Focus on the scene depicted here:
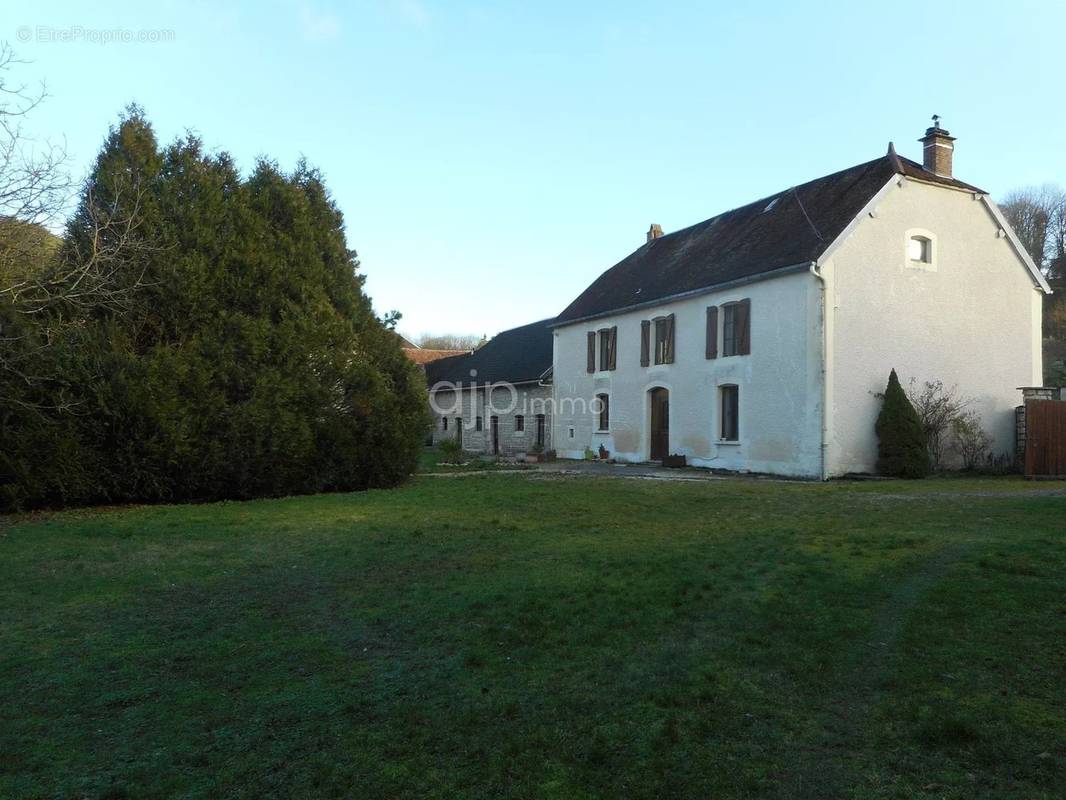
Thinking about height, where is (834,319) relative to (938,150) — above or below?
below

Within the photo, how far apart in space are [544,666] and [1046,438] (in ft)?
54.9

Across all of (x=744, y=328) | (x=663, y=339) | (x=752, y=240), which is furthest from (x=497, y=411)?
(x=744, y=328)

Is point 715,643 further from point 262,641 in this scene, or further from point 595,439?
point 595,439

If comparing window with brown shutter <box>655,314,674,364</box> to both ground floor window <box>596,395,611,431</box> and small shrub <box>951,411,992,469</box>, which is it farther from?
small shrub <box>951,411,992,469</box>

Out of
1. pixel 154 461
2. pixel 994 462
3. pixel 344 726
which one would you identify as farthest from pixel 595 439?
pixel 344 726

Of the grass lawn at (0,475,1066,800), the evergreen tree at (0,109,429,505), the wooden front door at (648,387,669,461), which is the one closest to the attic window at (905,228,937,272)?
the wooden front door at (648,387,669,461)

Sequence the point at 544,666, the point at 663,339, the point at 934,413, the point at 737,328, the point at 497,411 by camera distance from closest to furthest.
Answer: the point at 544,666
the point at 934,413
the point at 737,328
the point at 663,339
the point at 497,411

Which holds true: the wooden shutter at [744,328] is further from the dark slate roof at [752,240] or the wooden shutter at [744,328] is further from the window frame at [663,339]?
the window frame at [663,339]

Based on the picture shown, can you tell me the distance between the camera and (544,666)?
14.5ft

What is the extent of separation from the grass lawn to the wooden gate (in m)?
9.70

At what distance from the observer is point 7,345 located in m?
11.2

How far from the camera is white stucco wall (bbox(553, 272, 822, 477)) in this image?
17.6 m

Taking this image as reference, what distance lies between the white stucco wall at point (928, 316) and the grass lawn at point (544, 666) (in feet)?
29.9

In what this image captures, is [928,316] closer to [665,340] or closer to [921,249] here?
[921,249]
